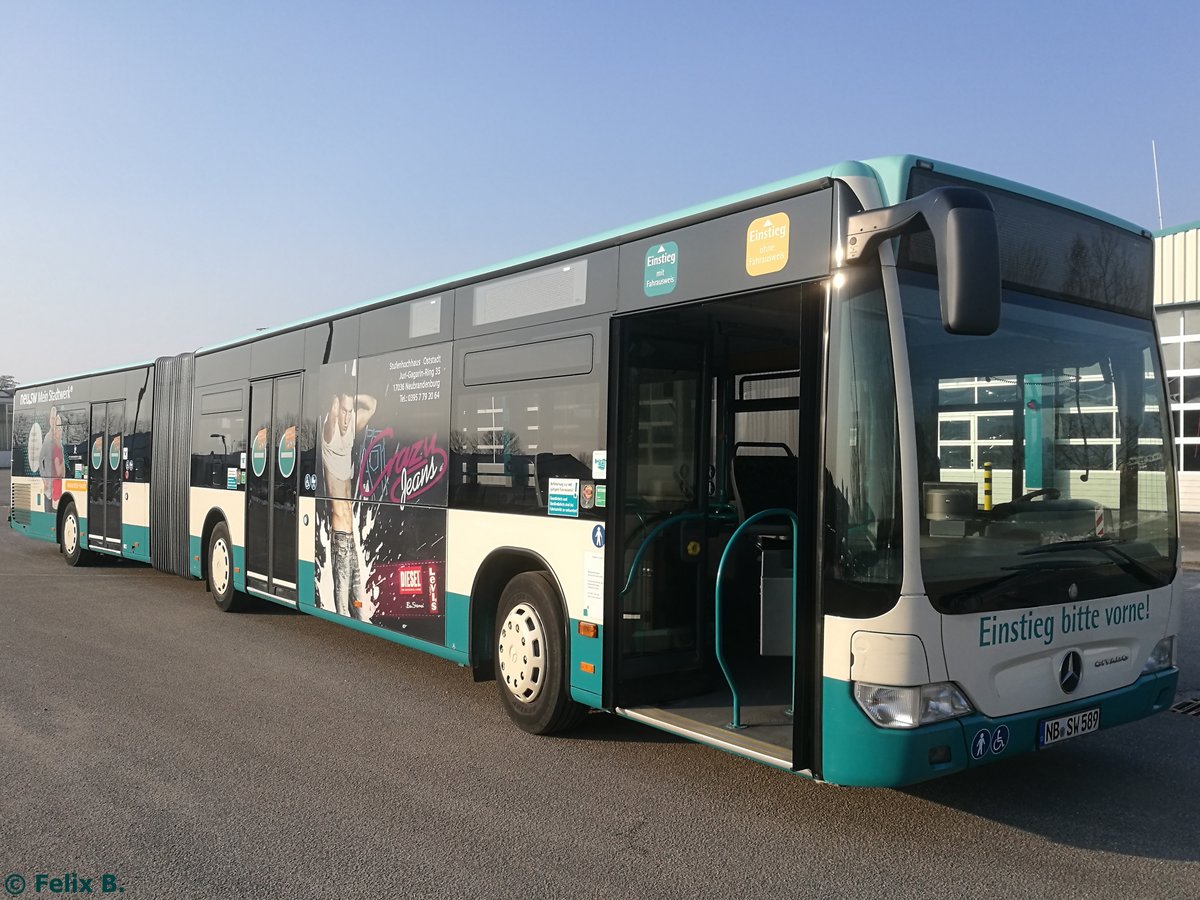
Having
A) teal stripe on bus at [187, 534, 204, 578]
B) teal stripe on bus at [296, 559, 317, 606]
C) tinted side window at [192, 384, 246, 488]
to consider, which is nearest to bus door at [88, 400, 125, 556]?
teal stripe on bus at [187, 534, 204, 578]

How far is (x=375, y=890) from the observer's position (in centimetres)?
371

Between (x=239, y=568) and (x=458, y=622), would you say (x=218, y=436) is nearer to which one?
(x=239, y=568)

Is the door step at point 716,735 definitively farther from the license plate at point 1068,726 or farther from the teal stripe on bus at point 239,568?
the teal stripe on bus at point 239,568

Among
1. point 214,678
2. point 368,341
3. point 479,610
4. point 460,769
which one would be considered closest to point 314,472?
point 368,341

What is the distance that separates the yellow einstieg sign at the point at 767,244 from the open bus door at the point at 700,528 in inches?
5.5

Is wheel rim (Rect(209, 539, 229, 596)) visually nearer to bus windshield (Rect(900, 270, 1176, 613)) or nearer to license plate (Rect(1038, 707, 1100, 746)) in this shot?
bus windshield (Rect(900, 270, 1176, 613))

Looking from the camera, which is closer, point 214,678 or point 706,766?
point 706,766

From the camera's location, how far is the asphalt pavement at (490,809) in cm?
382

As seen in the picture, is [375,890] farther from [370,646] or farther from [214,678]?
[370,646]

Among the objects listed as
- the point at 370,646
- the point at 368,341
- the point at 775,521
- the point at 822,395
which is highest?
the point at 368,341

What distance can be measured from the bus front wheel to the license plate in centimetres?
812

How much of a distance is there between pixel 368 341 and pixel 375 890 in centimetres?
487

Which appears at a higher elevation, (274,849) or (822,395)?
(822,395)

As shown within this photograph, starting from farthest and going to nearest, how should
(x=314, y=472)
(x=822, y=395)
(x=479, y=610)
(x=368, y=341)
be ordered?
(x=314, y=472)
(x=368, y=341)
(x=479, y=610)
(x=822, y=395)
